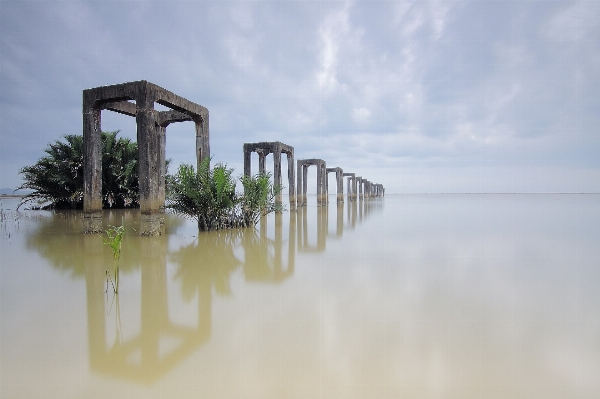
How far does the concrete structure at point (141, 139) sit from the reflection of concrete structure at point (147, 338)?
442 centimetres

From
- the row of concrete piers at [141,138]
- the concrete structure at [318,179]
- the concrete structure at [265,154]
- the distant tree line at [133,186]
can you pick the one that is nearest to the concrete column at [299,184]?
the concrete structure at [318,179]

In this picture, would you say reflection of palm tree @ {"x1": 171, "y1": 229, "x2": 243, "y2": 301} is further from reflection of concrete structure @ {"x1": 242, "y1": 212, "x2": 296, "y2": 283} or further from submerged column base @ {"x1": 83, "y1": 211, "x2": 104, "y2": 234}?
submerged column base @ {"x1": 83, "y1": 211, "x2": 104, "y2": 234}

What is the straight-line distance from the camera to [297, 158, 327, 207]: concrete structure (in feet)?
79.6

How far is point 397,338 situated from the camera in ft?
8.39

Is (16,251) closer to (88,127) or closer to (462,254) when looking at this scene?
(88,127)

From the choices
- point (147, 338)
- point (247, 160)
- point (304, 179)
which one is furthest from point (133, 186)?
point (147, 338)

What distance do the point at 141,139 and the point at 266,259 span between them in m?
5.06

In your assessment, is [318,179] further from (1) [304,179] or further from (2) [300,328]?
(2) [300,328]

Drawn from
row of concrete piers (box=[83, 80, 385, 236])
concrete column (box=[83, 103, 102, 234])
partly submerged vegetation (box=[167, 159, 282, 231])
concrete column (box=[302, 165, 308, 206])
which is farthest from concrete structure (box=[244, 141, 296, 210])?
concrete column (box=[83, 103, 102, 234])

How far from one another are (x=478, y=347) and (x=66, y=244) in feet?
26.7

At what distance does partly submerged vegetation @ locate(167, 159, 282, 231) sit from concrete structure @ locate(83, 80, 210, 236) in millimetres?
615

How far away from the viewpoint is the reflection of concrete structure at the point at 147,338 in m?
2.21

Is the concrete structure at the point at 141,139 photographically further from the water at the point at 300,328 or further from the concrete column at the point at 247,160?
the concrete column at the point at 247,160

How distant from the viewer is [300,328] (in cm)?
276
